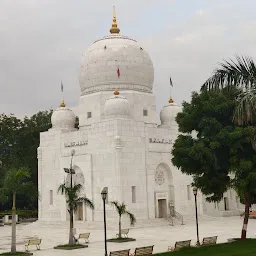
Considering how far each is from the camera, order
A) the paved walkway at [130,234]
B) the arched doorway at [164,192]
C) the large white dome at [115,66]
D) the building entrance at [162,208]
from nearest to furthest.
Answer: the paved walkway at [130,234] < the arched doorway at [164,192] < the building entrance at [162,208] < the large white dome at [115,66]

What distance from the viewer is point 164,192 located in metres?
38.2

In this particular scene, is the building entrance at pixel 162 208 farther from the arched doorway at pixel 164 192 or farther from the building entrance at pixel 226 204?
the building entrance at pixel 226 204

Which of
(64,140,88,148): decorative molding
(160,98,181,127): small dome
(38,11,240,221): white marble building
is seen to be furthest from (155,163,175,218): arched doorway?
(64,140,88,148): decorative molding

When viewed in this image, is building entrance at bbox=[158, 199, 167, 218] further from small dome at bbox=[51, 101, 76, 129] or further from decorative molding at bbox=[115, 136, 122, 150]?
small dome at bbox=[51, 101, 76, 129]

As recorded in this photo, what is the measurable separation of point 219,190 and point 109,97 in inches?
739

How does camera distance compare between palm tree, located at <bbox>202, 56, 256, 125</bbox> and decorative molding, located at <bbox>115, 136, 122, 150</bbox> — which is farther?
decorative molding, located at <bbox>115, 136, 122, 150</bbox>

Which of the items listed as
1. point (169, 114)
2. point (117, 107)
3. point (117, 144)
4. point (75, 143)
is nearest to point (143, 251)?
point (117, 144)

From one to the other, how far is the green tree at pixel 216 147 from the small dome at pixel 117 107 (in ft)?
47.1

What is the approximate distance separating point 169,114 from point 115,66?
6.72 metres

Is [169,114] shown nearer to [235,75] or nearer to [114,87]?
[114,87]

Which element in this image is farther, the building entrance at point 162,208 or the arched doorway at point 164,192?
the building entrance at point 162,208

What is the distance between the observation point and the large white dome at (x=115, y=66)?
131ft

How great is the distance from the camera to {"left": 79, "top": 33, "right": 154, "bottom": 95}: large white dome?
131 feet

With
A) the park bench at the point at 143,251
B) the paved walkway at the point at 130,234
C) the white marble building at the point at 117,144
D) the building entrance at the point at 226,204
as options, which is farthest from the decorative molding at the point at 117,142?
the park bench at the point at 143,251
